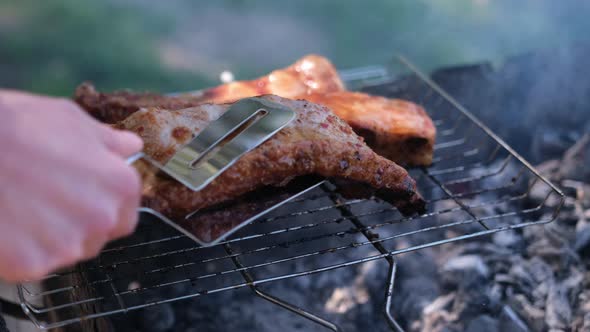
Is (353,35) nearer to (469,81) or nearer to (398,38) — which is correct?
(398,38)

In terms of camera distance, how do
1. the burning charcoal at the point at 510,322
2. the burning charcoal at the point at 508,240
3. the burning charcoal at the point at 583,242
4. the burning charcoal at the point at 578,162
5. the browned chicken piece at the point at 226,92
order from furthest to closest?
the burning charcoal at the point at 578,162
the burning charcoal at the point at 508,240
the burning charcoal at the point at 583,242
the browned chicken piece at the point at 226,92
the burning charcoal at the point at 510,322

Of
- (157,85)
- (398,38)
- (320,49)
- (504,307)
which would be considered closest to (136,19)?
(157,85)

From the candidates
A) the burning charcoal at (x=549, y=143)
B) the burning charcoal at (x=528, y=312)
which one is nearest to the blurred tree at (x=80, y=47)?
the burning charcoal at (x=549, y=143)

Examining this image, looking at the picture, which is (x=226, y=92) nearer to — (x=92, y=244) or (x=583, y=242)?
(x=92, y=244)

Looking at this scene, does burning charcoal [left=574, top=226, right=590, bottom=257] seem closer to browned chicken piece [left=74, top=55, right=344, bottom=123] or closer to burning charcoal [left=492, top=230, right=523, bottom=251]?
burning charcoal [left=492, top=230, right=523, bottom=251]

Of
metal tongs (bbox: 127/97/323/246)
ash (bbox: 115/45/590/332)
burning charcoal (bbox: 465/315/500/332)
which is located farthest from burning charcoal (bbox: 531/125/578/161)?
metal tongs (bbox: 127/97/323/246)

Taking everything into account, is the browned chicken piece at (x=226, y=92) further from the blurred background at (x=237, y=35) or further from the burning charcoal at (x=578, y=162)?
the burning charcoal at (x=578, y=162)

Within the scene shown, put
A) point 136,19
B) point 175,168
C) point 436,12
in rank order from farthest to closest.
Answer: point 436,12 → point 136,19 → point 175,168

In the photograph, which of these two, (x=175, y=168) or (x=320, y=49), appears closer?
(x=175, y=168)
